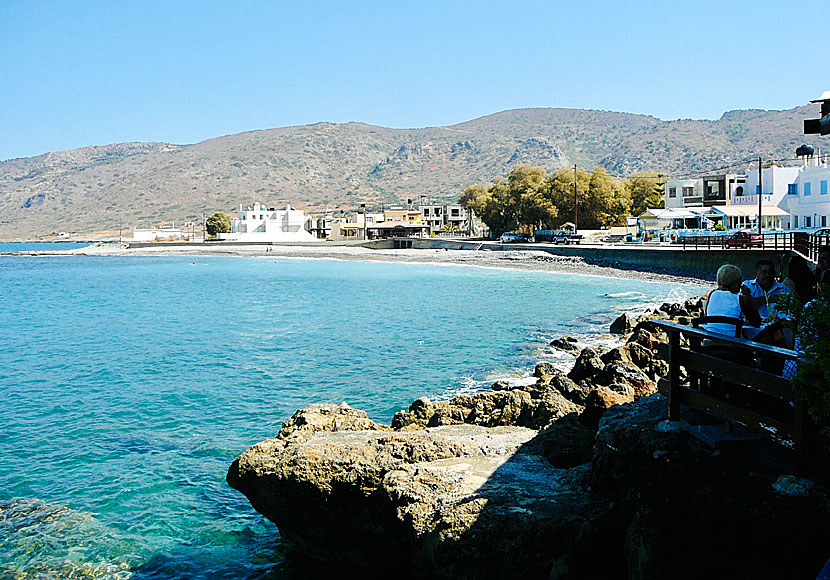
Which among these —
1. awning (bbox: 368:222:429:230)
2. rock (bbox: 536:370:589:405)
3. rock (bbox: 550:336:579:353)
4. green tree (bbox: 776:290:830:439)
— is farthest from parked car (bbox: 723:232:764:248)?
awning (bbox: 368:222:429:230)

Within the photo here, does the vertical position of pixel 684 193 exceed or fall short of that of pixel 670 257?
it exceeds it

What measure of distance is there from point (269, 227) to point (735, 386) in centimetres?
14805

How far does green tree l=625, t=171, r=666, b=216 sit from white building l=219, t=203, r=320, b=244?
67.2 meters

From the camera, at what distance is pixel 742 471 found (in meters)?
5.43

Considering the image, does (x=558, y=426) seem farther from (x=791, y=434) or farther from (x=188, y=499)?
(x=188, y=499)

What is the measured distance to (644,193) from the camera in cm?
10156

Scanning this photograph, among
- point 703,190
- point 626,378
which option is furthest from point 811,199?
point 626,378

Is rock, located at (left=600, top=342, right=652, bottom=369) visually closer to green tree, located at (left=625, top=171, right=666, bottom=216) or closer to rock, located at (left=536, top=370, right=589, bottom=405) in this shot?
rock, located at (left=536, top=370, right=589, bottom=405)

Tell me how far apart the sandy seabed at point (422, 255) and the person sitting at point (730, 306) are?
42088mm

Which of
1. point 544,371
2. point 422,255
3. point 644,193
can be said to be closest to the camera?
point 544,371

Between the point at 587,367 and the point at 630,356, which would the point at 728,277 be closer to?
the point at 587,367

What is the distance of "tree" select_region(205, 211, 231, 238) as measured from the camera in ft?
567

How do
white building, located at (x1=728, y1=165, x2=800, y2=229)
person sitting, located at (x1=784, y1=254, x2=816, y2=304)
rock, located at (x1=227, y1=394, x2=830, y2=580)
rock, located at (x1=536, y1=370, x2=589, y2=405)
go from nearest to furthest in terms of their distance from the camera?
rock, located at (x1=227, y1=394, x2=830, y2=580)
person sitting, located at (x1=784, y1=254, x2=816, y2=304)
rock, located at (x1=536, y1=370, x2=589, y2=405)
white building, located at (x1=728, y1=165, x2=800, y2=229)

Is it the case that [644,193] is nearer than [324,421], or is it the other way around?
[324,421]
